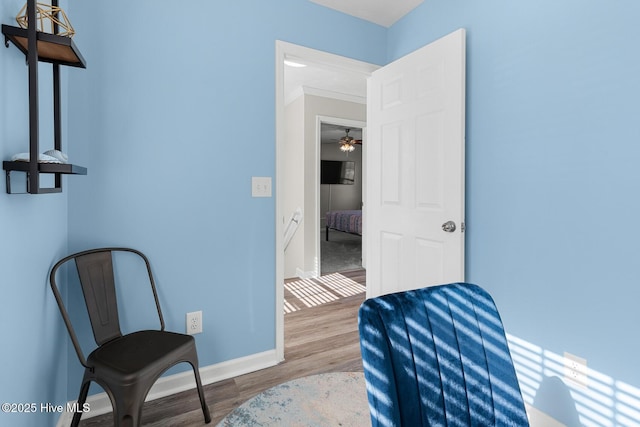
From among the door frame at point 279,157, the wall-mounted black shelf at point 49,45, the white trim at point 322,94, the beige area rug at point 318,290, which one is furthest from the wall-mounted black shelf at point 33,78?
the white trim at point 322,94

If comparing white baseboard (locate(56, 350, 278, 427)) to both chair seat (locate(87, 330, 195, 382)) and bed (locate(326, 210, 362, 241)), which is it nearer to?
chair seat (locate(87, 330, 195, 382))

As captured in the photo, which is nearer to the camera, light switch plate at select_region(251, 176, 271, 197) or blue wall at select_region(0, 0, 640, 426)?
blue wall at select_region(0, 0, 640, 426)

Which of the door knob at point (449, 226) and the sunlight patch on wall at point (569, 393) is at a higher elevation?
the door knob at point (449, 226)

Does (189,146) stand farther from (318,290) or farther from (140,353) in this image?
(318,290)

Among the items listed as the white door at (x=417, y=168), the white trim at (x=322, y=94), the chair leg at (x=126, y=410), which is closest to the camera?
the chair leg at (x=126, y=410)

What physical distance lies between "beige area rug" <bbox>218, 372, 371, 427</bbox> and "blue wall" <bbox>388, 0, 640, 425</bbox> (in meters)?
0.96

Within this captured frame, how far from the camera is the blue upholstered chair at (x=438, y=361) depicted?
68 cm

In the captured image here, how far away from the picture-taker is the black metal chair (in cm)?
131

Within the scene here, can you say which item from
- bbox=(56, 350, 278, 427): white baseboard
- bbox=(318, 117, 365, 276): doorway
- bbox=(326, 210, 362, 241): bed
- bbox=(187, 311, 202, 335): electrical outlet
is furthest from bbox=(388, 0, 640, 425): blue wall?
bbox=(326, 210, 362, 241): bed

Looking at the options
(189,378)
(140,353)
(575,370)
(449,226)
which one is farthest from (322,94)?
(575,370)

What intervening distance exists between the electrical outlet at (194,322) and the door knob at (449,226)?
159cm

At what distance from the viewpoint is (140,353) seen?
1.47 m

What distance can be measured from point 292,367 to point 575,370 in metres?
1.55

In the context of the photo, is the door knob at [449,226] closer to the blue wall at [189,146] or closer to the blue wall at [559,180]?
the blue wall at [559,180]
